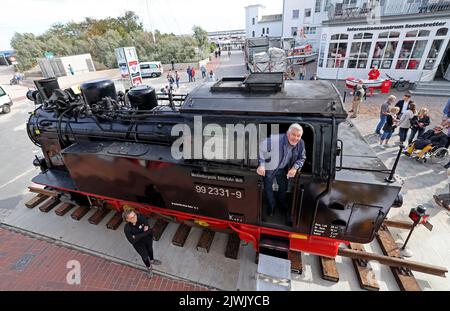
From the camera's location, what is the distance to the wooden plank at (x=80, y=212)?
5.40 m

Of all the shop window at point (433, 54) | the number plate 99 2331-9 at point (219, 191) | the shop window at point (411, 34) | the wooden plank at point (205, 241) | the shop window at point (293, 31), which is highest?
the shop window at point (293, 31)

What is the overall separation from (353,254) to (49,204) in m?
7.17

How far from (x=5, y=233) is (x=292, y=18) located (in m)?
39.3

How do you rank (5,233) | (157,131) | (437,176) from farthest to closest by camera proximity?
(437,176) → (5,233) → (157,131)

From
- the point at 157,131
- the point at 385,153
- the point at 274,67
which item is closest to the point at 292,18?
the point at 274,67

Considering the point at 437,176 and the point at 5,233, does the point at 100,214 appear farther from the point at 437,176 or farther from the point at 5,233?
the point at 437,176

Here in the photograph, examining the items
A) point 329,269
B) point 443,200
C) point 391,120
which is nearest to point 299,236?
point 329,269

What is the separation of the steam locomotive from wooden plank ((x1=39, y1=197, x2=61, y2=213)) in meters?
1.48

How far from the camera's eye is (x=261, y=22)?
46875 mm

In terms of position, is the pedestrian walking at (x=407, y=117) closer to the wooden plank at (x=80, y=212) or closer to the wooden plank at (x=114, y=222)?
the wooden plank at (x=114, y=222)

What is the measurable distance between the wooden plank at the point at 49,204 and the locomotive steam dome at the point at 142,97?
11.7 ft

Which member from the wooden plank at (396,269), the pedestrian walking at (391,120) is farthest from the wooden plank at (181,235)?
the pedestrian walking at (391,120)

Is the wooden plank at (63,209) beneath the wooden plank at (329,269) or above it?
above

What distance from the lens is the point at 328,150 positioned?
284cm
